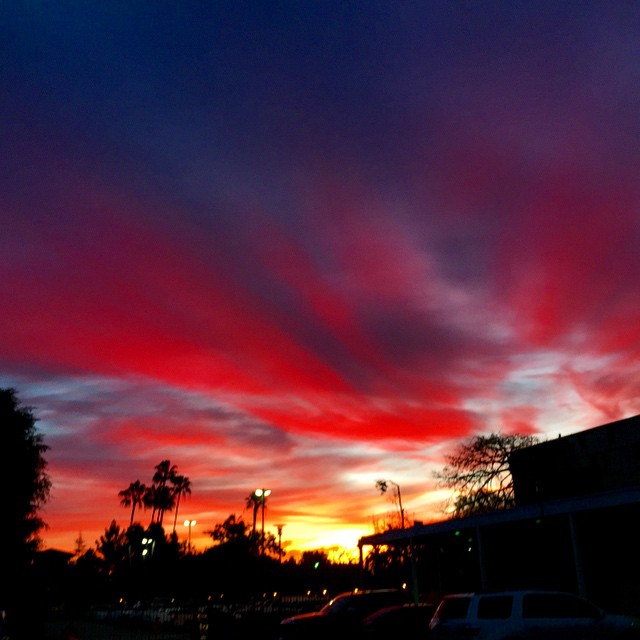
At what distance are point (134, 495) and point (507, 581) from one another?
69.0 meters

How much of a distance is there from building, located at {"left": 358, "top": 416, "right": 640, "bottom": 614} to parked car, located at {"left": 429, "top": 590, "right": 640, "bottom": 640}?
5.24 m

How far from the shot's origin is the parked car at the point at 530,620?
46.1 feet

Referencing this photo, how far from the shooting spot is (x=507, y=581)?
32625mm

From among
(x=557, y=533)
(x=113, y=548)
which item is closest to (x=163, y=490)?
(x=113, y=548)

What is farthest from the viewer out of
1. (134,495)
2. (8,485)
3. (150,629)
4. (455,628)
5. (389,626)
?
(134,495)

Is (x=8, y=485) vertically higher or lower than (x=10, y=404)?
lower

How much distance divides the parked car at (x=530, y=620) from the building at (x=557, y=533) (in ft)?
17.2

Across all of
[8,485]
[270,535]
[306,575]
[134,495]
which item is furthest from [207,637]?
[134,495]

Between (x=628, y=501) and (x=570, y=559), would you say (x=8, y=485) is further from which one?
(x=628, y=501)

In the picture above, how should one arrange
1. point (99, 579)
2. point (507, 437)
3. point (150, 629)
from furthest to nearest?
point (99, 579) < point (507, 437) < point (150, 629)

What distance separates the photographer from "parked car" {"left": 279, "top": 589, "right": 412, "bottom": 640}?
2033 cm

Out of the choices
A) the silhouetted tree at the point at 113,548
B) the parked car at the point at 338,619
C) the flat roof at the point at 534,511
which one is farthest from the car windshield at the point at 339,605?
the silhouetted tree at the point at 113,548

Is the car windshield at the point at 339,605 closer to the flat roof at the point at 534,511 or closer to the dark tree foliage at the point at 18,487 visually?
the flat roof at the point at 534,511

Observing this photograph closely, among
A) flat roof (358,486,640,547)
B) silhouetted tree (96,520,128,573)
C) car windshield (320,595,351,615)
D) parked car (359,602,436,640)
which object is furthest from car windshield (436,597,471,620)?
silhouetted tree (96,520,128,573)
